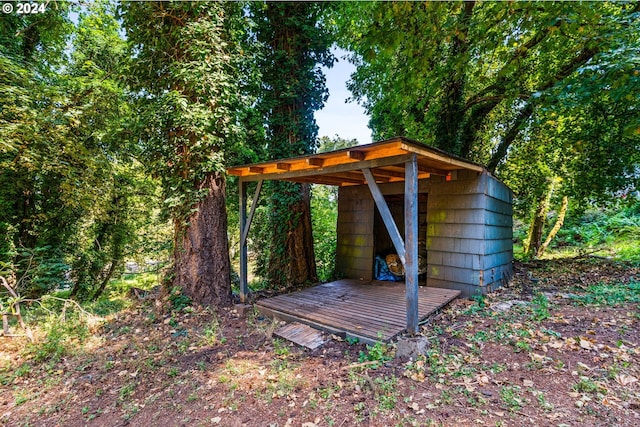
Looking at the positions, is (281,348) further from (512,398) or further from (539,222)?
(539,222)

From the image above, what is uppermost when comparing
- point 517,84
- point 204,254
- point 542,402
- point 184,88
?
point 517,84

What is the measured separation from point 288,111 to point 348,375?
496cm

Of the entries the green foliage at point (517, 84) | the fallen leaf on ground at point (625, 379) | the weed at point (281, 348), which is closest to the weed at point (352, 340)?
the weed at point (281, 348)

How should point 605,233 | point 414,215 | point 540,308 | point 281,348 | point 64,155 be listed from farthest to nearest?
point 605,233 → point 64,155 → point 540,308 → point 281,348 → point 414,215

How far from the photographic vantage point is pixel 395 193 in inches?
226

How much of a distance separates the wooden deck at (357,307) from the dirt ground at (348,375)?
0.21 metres

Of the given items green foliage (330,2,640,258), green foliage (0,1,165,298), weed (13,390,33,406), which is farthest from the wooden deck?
green foliage (0,1,165,298)

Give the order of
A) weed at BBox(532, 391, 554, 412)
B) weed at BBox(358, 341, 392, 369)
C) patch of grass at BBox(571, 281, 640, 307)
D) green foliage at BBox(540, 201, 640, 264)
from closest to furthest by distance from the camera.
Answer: weed at BBox(532, 391, 554, 412)
weed at BBox(358, 341, 392, 369)
patch of grass at BBox(571, 281, 640, 307)
green foliage at BBox(540, 201, 640, 264)

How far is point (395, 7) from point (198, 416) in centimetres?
446

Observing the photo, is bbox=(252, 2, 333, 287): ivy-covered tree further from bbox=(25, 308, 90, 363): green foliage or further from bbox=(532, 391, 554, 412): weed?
bbox=(532, 391, 554, 412): weed

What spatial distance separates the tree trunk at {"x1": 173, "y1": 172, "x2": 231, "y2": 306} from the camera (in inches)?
→ 180

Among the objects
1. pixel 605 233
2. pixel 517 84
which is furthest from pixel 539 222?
pixel 517 84

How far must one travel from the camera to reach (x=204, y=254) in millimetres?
4590

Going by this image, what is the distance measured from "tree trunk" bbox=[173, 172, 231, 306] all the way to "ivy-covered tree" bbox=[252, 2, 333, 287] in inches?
56.1
